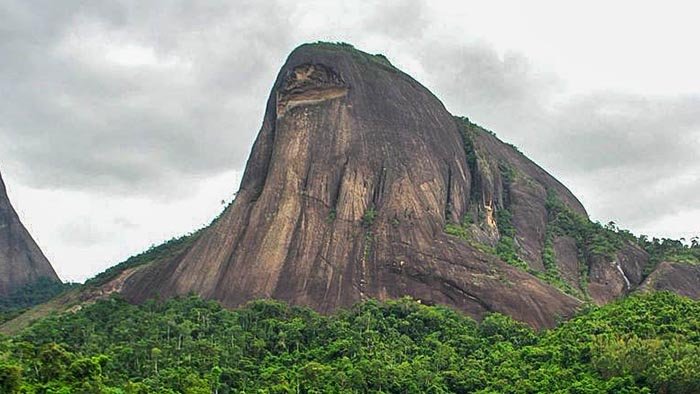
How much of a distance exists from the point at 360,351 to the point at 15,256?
73.8 metres

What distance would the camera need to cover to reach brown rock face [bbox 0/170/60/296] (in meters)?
107

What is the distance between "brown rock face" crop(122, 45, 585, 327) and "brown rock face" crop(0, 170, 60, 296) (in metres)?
46.1

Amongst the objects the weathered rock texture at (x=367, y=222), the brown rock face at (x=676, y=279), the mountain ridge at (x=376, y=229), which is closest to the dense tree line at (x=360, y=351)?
the weathered rock texture at (x=367, y=222)

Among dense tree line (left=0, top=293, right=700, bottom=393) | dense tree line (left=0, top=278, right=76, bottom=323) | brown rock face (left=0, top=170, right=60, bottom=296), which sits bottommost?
dense tree line (left=0, top=293, right=700, bottom=393)

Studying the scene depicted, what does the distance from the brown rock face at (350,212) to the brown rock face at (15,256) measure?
4607 cm

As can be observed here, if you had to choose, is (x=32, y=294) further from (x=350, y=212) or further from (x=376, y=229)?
(x=376, y=229)

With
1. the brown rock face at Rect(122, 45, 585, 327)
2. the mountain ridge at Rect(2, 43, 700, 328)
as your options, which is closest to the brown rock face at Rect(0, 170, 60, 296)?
the mountain ridge at Rect(2, 43, 700, 328)

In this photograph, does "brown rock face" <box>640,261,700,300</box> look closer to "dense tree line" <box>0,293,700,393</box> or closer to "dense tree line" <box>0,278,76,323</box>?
"dense tree line" <box>0,293,700,393</box>

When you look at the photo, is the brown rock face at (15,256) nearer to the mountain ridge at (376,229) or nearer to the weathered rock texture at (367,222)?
the mountain ridge at (376,229)

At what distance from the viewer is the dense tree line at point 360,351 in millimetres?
40469

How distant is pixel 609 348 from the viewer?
143 feet

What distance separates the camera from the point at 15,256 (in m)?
109

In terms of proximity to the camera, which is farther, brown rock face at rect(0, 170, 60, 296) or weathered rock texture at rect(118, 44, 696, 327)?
brown rock face at rect(0, 170, 60, 296)

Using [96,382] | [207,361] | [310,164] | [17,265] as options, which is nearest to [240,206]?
[310,164]
